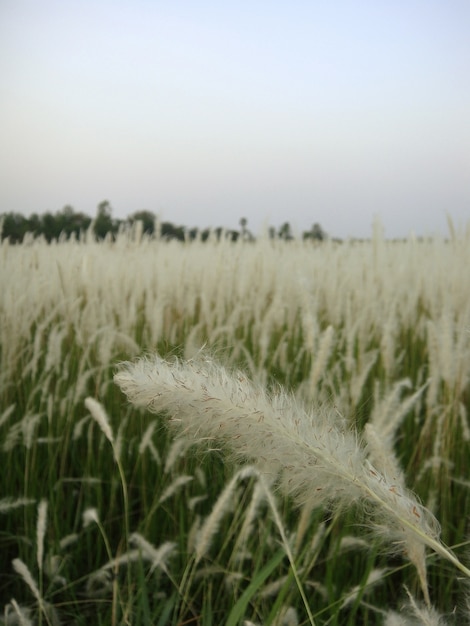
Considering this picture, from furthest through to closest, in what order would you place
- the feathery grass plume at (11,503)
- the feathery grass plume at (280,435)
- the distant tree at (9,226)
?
the distant tree at (9,226) < the feathery grass plume at (11,503) < the feathery grass plume at (280,435)

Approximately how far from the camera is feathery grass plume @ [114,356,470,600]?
1.63 feet

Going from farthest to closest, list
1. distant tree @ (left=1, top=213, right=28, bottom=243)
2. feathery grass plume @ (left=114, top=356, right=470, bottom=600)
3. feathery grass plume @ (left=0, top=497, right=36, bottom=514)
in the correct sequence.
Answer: distant tree @ (left=1, top=213, right=28, bottom=243) → feathery grass plume @ (left=0, top=497, right=36, bottom=514) → feathery grass plume @ (left=114, top=356, right=470, bottom=600)

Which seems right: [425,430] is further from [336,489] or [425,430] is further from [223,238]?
[223,238]

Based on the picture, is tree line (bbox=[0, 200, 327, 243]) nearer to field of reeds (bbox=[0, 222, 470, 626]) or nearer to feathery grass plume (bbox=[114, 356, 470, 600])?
field of reeds (bbox=[0, 222, 470, 626])

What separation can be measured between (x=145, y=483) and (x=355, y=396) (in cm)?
62

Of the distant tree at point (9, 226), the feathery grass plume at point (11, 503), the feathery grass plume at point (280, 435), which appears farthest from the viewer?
the distant tree at point (9, 226)

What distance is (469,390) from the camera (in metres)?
2.16

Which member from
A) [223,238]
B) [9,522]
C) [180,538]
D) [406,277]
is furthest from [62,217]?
[180,538]

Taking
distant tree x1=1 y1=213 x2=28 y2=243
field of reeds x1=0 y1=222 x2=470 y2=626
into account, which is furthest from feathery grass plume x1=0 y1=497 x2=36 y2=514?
distant tree x1=1 y1=213 x2=28 y2=243

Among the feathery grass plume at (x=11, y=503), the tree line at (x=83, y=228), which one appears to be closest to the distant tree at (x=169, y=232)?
the tree line at (x=83, y=228)


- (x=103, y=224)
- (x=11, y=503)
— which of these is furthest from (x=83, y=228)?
(x=11, y=503)

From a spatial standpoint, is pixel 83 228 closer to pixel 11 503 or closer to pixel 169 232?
pixel 169 232

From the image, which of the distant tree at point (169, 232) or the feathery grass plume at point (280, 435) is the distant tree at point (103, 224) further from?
the feathery grass plume at point (280, 435)

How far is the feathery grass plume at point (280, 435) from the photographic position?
19.6 inches
